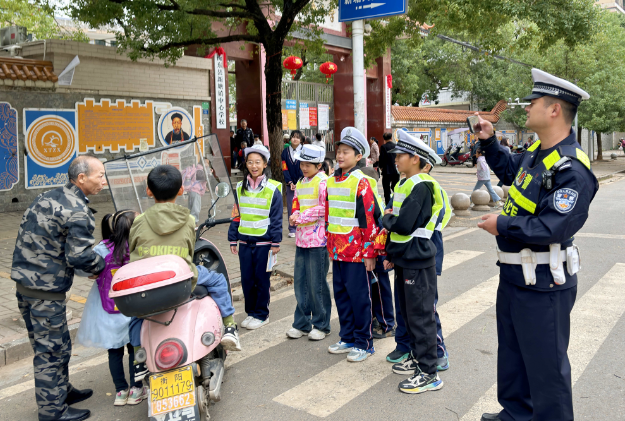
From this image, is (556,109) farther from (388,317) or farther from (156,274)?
(388,317)

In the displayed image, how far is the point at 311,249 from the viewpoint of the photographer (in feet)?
16.1

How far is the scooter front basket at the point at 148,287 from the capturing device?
2.93 m

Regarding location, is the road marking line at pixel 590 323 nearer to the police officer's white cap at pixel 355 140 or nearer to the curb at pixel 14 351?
the police officer's white cap at pixel 355 140

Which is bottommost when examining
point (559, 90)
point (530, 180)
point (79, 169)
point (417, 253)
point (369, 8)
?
point (417, 253)

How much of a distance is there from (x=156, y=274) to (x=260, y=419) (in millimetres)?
1225

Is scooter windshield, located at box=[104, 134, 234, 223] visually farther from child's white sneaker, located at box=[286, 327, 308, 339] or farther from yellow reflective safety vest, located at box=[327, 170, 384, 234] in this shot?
child's white sneaker, located at box=[286, 327, 308, 339]

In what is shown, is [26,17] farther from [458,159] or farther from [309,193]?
[458,159]

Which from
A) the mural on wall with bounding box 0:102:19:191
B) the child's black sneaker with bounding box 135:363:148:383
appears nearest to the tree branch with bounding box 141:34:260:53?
the mural on wall with bounding box 0:102:19:191

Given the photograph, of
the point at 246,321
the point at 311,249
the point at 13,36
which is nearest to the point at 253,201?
the point at 311,249

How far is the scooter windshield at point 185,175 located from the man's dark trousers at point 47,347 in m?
0.98

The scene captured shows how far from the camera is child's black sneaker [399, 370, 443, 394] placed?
3.81 metres

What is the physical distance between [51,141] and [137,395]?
1003cm

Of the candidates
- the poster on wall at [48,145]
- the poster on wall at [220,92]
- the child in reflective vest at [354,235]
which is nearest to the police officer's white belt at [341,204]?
the child in reflective vest at [354,235]

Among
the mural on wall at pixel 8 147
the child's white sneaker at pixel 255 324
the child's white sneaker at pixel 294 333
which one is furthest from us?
the mural on wall at pixel 8 147
